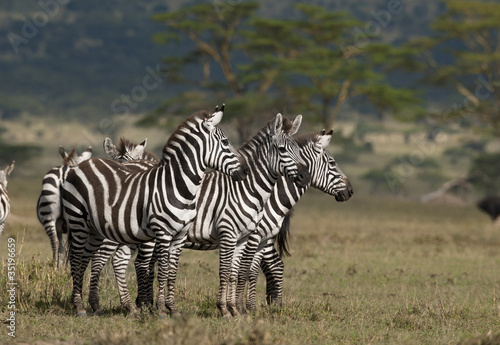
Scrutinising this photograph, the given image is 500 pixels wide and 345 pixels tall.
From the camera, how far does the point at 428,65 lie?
131 ft

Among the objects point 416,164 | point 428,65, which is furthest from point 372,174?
point 428,65

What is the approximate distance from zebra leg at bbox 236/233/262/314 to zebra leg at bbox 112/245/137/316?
1.08 meters

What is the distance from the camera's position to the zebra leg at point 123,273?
788 cm

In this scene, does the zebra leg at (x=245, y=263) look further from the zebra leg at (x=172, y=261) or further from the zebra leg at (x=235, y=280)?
the zebra leg at (x=172, y=261)

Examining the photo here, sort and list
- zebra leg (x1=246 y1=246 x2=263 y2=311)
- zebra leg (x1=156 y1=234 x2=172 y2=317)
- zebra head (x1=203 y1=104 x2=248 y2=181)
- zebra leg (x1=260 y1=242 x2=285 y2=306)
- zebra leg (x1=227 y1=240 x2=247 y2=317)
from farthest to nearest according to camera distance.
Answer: zebra leg (x1=260 y1=242 x2=285 y2=306) < zebra leg (x1=246 y1=246 x2=263 y2=311) < zebra leg (x1=227 y1=240 x2=247 y2=317) < zebra head (x1=203 y1=104 x2=248 y2=181) < zebra leg (x1=156 y1=234 x2=172 y2=317)

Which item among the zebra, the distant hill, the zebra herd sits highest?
the distant hill

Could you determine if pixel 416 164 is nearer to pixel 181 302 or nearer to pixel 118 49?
pixel 181 302

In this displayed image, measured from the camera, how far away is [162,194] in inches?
284

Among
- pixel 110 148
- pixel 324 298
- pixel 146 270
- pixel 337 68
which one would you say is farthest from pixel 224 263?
pixel 337 68

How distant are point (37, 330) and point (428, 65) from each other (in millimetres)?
35575

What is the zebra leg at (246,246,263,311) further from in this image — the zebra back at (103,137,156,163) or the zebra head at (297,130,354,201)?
the zebra back at (103,137,156,163)

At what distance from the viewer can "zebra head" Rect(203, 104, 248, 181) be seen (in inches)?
290

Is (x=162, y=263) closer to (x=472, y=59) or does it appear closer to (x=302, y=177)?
(x=302, y=177)

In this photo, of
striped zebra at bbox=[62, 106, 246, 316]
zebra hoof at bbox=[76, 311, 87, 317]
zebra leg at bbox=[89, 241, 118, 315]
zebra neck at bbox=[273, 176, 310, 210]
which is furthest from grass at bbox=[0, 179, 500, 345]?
zebra neck at bbox=[273, 176, 310, 210]
